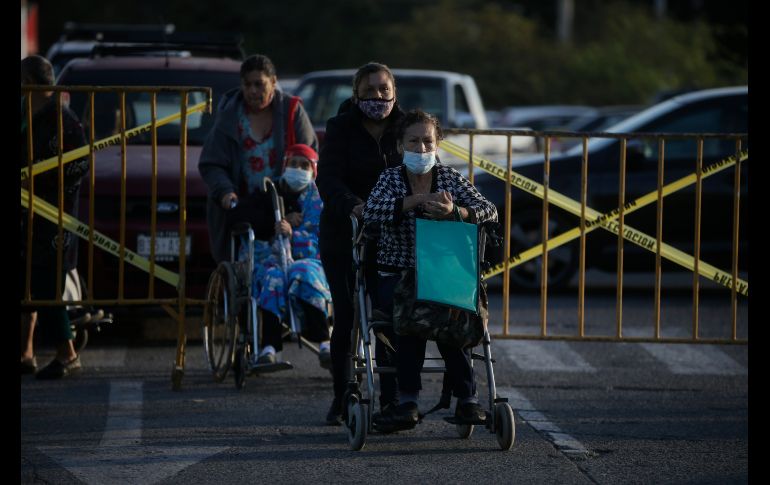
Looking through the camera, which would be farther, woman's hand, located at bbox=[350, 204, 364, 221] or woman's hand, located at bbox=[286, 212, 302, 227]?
woman's hand, located at bbox=[286, 212, 302, 227]

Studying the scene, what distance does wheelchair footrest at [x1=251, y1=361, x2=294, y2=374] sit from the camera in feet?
26.5

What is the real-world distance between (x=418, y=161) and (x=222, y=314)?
7.91 ft

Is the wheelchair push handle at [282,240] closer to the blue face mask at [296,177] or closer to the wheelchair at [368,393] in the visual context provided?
the blue face mask at [296,177]

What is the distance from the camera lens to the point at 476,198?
703 cm

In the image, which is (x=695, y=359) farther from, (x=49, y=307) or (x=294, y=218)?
(x=49, y=307)

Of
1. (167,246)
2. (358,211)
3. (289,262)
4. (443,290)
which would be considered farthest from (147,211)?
(443,290)

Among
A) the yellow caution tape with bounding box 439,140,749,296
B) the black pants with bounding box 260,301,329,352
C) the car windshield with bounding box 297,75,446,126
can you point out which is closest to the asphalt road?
the black pants with bounding box 260,301,329,352

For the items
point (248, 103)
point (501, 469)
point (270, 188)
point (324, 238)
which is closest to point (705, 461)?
point (501, 469)

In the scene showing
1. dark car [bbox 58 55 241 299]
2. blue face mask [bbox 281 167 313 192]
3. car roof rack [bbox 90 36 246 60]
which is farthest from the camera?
car roof rack [bbox 90 36 246 60]

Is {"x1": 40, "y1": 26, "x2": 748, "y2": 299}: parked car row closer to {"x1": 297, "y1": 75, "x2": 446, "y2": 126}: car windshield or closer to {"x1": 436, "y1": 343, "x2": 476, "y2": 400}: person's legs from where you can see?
{"x1": 297, "y1": 75, "x2": 446, "y2": 126}: car windshield

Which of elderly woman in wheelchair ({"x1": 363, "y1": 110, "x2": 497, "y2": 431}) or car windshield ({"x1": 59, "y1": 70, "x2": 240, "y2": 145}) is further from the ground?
car windshield ({"x1": 59, "y1": 70, "x2": 240, "y2": 145})

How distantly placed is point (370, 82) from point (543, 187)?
2.01 meters

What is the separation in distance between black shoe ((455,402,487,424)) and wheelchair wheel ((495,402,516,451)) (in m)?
0.07

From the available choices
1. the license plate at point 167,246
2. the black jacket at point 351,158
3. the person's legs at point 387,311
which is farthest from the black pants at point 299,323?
the license plate at point 167,246
